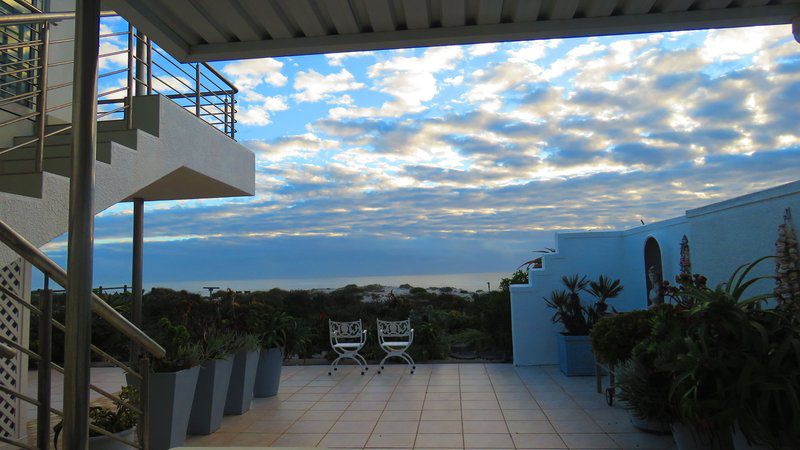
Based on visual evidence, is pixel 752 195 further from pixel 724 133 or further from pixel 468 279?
pixel 468 279

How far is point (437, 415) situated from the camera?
19.2 feet

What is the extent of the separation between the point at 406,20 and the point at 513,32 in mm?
531

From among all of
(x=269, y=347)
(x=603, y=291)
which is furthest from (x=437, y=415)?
(x=603, y=291)

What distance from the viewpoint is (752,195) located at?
4.90m

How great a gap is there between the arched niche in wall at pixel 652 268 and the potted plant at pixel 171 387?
18.7ft

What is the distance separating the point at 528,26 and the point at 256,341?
188 inches

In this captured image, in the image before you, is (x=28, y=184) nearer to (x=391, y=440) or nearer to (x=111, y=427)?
(x=111, y=427)

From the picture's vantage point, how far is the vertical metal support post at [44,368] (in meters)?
2.61

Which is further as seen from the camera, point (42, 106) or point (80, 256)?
point (42, 106)

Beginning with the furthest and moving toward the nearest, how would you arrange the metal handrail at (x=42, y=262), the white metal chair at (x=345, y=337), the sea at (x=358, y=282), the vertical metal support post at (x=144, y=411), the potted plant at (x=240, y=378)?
the sea at (x=358, y=282) → the white metal chair at (x=345, y=337) → the potted plant at (x=240, y=378) → the vertical metal support post at (x=144, y=411) → the metal handrail at (x=42, y=262)

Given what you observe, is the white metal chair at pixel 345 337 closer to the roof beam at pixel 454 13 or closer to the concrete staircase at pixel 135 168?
the concrete staircase at pixel 135 168

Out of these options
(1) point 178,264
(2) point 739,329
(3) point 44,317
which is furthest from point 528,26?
(1) point 178,264

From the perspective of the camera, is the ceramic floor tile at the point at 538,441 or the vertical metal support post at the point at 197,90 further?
the vertical metal support post at the point at 197,90

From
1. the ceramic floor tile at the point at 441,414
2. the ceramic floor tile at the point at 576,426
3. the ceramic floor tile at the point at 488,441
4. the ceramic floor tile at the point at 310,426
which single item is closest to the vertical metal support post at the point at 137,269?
the ceramic floor tile at the point at 310,426
